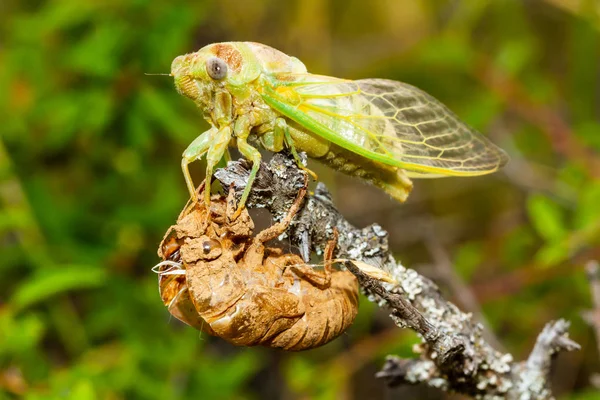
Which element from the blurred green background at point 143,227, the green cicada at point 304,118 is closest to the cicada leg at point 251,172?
the green cicada at point 304,118

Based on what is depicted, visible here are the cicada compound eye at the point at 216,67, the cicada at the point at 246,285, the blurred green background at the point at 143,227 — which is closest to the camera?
the cicada at the point at 246,285

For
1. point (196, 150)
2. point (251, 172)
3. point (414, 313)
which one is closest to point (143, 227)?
point (196, 150)

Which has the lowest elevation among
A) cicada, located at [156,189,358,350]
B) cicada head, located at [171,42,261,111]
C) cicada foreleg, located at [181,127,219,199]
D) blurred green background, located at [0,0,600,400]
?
blurred green background, located at [0,0,600,400]

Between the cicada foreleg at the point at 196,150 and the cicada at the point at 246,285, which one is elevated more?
the cicada foreleg at the point at 196,150

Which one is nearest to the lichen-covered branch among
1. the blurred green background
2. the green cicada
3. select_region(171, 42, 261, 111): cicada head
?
the green cicada

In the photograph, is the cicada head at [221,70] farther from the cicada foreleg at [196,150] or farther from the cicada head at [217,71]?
the cicada foreleg at [196,150]

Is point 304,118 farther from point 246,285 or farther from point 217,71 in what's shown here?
point 246,285

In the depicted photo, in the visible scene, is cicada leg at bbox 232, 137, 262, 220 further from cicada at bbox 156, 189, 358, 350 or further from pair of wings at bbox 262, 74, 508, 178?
pair of wings at bbox 262, 74, 508, 178

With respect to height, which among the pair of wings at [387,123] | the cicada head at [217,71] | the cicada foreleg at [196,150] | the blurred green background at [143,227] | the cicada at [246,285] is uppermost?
the cicada head at [217,71]
